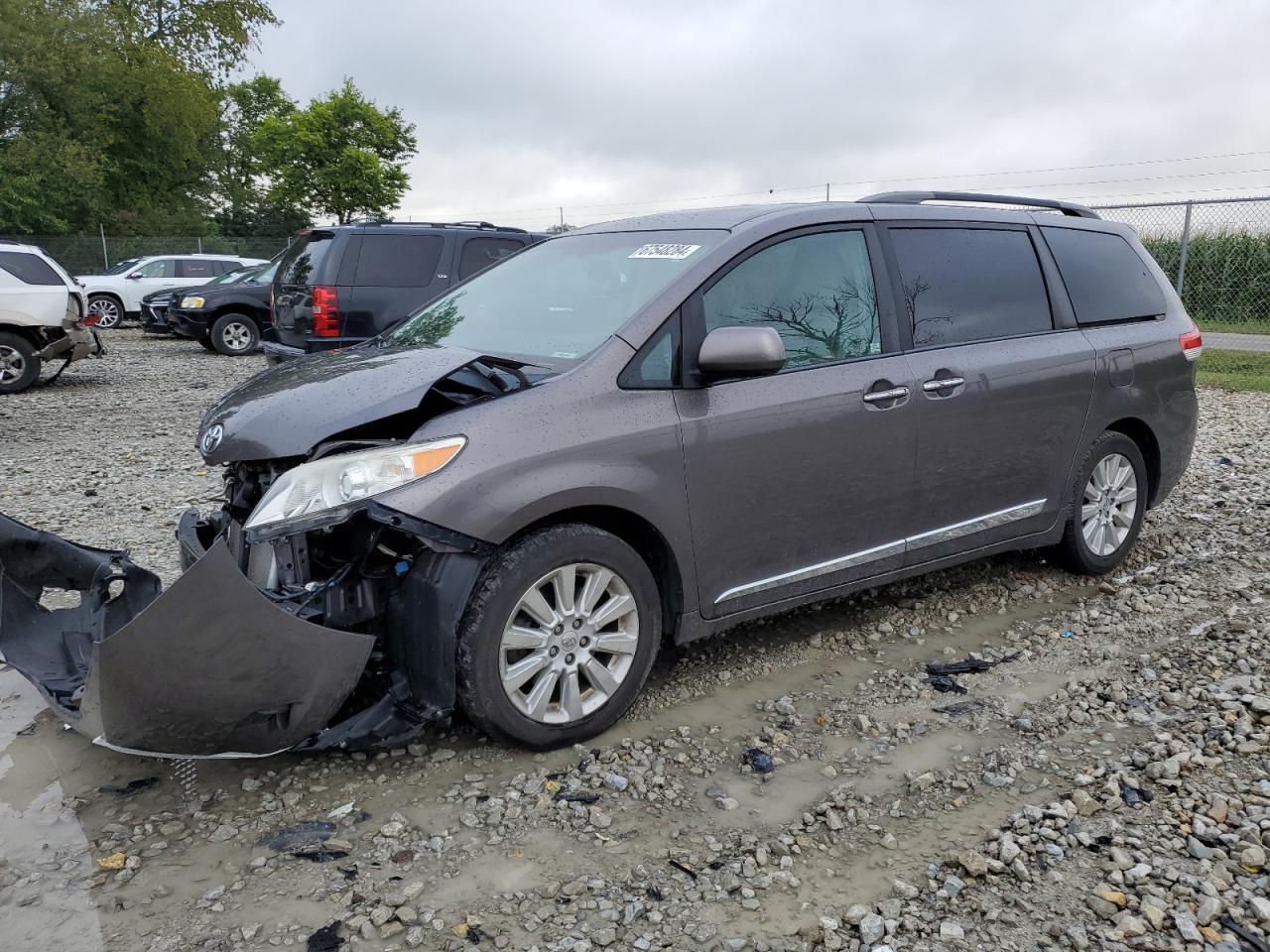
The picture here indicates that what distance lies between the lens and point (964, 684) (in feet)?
12.9

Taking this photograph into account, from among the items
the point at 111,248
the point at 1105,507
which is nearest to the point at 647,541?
the point at 1105,507

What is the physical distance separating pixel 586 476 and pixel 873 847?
1.39 m

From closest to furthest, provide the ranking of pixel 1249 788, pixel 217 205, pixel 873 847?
pixel 873 847 → pixel 1249 788 → pixel 217 205

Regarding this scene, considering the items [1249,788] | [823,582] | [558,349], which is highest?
[558,349]

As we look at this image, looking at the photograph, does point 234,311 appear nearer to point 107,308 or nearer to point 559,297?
point 107,308

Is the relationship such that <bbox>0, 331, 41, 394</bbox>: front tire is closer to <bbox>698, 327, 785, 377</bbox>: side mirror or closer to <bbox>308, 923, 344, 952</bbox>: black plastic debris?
<bbox>698, 327, 785, 377</bbox>: side mirror

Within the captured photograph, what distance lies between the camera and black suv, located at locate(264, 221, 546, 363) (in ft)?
33.7

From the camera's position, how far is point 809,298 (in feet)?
12.7

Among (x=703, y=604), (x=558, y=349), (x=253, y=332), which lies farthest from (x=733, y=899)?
(x=253, y=332)

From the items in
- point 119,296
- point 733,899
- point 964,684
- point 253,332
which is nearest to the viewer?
point 733,899

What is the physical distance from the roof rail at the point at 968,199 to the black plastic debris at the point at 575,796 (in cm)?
275

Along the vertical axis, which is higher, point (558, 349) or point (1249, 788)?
point (558, 349)

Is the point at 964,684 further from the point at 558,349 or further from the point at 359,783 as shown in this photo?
the point at 359,783

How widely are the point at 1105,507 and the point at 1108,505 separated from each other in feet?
0.08
